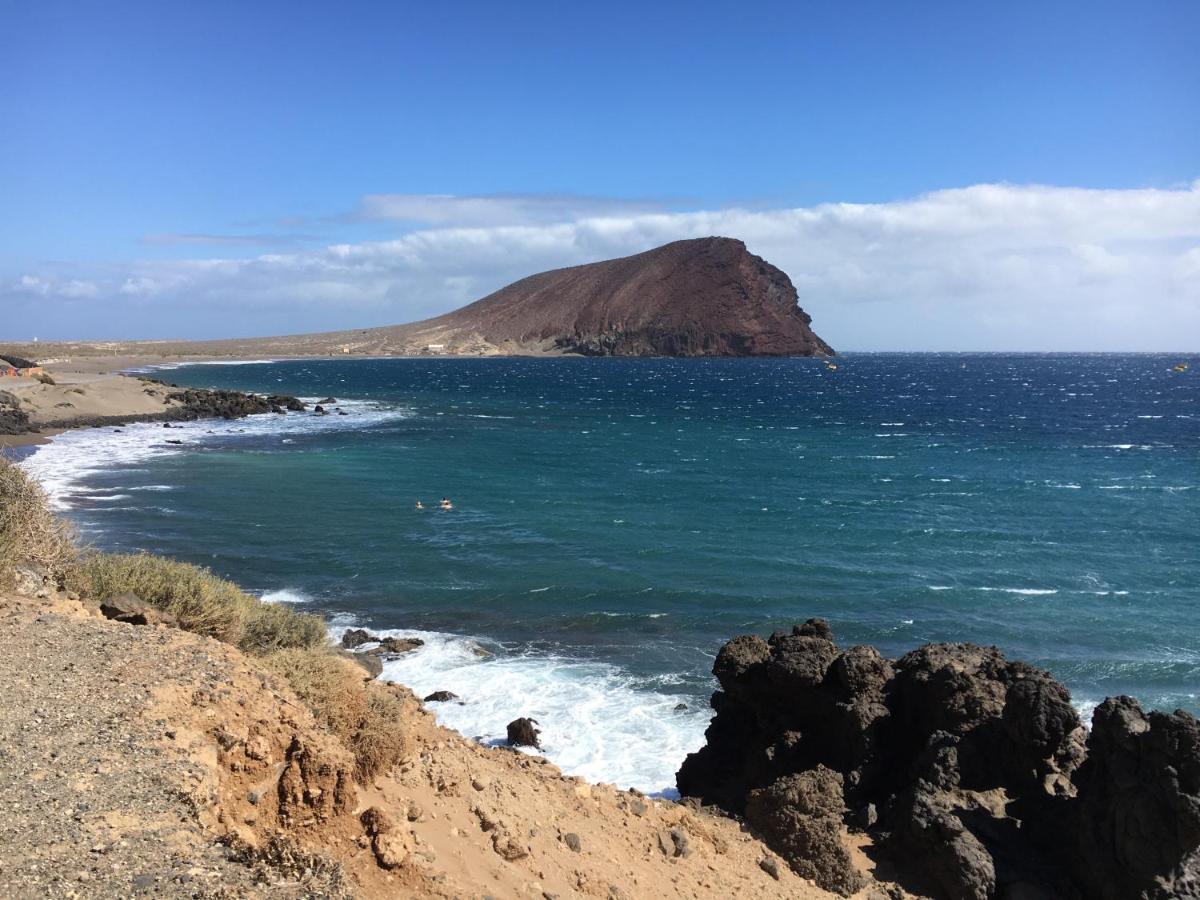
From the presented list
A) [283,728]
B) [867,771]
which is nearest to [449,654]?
[867,771]

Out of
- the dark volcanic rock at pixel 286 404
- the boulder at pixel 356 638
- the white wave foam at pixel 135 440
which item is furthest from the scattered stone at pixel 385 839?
the dark volcanic rock at pixel 286 404

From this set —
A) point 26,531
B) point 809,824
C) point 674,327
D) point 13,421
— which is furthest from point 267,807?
point 674,327

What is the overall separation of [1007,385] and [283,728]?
118 meters

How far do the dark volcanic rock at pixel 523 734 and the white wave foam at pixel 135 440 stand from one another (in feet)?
57.7

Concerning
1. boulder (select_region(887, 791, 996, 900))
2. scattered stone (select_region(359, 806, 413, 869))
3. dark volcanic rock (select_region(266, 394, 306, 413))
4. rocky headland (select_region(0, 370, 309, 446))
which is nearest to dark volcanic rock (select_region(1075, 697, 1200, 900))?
boulder (select_region(887, 791, 996, 900))

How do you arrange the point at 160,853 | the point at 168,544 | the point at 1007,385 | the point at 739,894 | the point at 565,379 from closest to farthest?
the point at 160,853, the point at 739,894, the point at 168,544, the point at 1007,385, the point at 565,379

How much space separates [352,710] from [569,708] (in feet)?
23.5

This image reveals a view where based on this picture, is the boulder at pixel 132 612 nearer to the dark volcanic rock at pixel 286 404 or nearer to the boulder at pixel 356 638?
the boulder at pixel 356 638

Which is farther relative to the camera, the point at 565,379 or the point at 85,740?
the point at 565,379

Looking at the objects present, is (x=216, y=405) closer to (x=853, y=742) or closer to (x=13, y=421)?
(x=13, y=421)

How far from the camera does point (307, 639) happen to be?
1066 cm

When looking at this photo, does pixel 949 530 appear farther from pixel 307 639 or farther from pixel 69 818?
pixel 69 818

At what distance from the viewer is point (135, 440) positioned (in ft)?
152

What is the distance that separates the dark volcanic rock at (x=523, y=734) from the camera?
13.0 m
